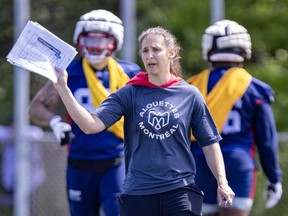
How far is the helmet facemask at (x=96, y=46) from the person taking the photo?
7559 mm

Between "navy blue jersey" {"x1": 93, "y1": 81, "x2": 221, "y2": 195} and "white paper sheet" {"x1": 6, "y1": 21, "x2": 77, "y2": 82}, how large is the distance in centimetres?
40

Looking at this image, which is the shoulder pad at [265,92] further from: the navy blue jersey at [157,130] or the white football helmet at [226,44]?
the navy blue jersey at [157,130]

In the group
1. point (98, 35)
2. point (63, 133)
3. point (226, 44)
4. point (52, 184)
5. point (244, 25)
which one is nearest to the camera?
point (63, 133)

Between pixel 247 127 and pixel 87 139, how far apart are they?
1.19 meters

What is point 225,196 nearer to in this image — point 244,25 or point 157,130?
point 157,130

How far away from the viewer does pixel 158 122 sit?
19.4 ft

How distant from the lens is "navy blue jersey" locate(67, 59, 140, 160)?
7.47 meters

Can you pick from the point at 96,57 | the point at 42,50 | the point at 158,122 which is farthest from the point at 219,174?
the point at 96,57

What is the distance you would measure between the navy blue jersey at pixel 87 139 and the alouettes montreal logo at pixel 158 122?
1.56 meters

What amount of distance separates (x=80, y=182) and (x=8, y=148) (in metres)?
4.38

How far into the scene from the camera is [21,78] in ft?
35.8

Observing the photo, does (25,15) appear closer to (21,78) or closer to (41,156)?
(21,78)

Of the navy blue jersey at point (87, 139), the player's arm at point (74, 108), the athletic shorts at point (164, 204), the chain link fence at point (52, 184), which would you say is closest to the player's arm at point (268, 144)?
the navy blue jersey at point (87, 139)

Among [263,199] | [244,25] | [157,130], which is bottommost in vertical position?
[263,199]
